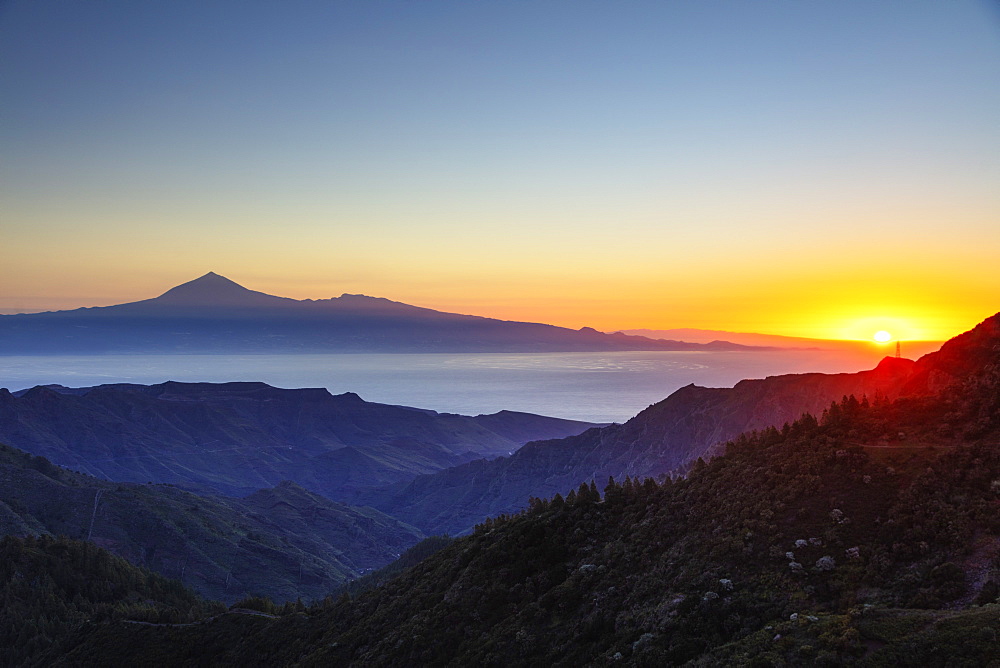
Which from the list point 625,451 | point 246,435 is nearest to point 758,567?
point 625,451

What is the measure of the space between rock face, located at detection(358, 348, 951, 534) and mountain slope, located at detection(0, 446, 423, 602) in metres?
17.0

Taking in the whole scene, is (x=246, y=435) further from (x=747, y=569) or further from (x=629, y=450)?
(x=747, y=569)

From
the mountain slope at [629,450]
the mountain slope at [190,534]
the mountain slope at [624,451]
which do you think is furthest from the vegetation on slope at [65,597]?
the mountain slope at [624,451]

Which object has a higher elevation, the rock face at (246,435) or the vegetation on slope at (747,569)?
the vegetation on slope at (747,569)

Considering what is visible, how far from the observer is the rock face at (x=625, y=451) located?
74.7 m

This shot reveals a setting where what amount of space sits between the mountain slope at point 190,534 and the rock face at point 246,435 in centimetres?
3418

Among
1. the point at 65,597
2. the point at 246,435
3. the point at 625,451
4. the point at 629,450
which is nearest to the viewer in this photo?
the point at 65,597

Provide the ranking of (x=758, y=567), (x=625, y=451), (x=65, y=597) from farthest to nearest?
(x=625, y=451) → (x=65, y=597) → (x=758, y=567)

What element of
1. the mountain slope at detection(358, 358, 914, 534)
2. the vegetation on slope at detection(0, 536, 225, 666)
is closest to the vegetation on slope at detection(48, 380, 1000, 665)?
the vegetation on slope at detection(0, 536, 225, 666)

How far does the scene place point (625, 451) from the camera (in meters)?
90.9

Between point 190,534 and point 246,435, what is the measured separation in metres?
91.0

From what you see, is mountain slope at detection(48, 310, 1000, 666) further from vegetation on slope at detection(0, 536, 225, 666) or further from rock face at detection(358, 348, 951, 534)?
rock face at detection(358, 348, 951, 534)

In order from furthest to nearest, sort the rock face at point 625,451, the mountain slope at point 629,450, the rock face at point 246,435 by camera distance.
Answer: the rock face at point 246,435, the rock face at point 625,451, the mountain slope at point 629,450

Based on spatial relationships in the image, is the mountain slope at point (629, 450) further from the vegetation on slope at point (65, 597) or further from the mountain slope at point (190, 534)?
the vegetation on slope at point (65, 597)
